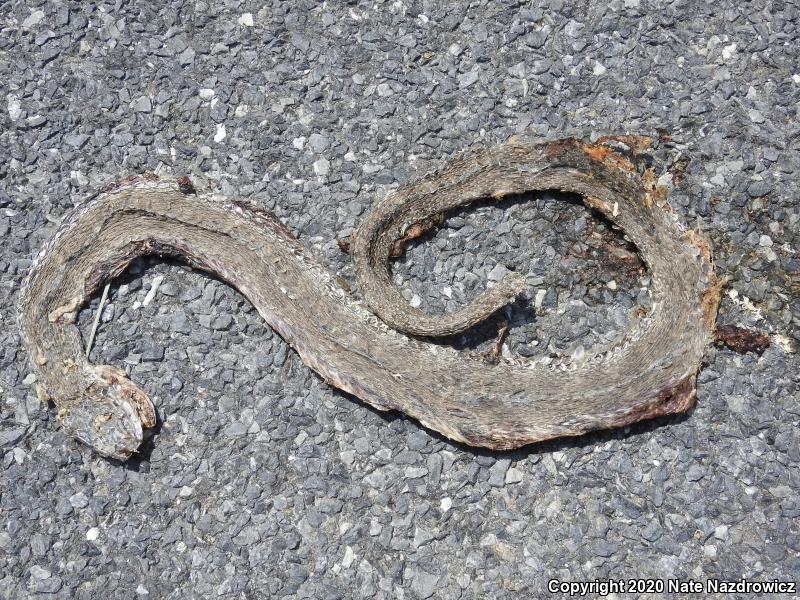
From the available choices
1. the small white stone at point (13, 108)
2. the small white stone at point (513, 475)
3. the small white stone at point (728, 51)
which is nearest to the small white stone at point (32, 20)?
the small white stone at point (13, 108)

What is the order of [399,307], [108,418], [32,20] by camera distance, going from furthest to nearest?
[32,20]
[399,307]
[108,418]

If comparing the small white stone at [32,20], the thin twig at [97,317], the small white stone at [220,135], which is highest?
the small white stone at [32,20]

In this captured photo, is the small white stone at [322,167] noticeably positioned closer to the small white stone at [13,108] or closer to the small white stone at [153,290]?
the small white stone at [153,290]

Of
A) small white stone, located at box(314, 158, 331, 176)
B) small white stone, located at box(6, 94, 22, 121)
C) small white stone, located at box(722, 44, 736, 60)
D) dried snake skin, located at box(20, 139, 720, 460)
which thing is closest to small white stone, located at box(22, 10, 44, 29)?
small white stone, located at box(6, 94, 22, 121)

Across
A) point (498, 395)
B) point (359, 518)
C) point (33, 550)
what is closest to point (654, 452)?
point (498, 395)

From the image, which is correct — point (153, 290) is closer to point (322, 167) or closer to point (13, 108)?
point (322, 167)

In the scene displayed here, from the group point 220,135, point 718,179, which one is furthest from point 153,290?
point 718,179

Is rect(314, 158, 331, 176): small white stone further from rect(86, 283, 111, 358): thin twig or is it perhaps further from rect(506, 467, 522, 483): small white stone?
rect(506, 467, 522, 483): small white stone
